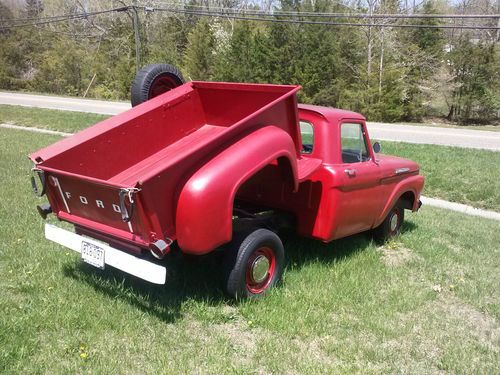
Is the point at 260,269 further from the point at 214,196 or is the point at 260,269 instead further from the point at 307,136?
the point at 307,136

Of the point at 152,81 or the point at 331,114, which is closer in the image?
the point at 331,114

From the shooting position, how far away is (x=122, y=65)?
35.9 m

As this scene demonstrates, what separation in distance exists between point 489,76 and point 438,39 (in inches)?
143

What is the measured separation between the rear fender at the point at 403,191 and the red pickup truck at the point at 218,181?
26 millimetres

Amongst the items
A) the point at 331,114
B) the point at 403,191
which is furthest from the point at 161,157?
the point at 403,191

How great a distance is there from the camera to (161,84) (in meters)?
6.46

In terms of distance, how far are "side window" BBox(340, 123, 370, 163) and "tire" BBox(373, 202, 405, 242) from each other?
1035mm

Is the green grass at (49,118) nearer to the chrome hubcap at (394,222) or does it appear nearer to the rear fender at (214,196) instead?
the chrome hubcap at (394,222)

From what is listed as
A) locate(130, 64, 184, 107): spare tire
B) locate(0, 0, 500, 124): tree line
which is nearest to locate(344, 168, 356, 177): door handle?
locate(130, 64, 184, 107): spare tire

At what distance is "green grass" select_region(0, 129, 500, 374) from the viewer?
12.4 feet

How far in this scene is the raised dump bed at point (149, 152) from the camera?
12.9ft

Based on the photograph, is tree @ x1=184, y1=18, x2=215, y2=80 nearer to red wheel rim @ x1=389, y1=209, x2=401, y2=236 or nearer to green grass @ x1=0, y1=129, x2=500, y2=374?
red wheel rim @ x1=389, y1=209, x2=401, y2=236

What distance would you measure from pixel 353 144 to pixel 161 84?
2.43 metres

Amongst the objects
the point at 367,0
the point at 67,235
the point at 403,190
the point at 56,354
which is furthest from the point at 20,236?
the point at 367,0
